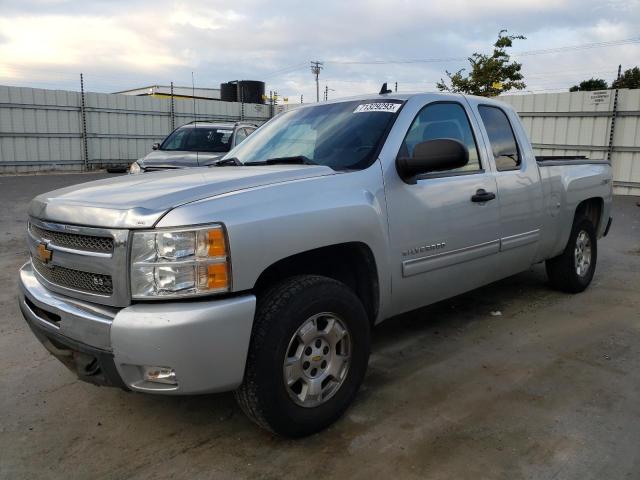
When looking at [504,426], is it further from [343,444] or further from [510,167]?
[510,167]

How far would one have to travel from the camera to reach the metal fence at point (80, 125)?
1734 centimetres

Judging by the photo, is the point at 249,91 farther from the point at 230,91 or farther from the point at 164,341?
the point at 164,341

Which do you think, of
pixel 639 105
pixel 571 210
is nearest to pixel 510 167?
pixel 571 210

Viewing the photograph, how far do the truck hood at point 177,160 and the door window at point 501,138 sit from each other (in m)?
5.05

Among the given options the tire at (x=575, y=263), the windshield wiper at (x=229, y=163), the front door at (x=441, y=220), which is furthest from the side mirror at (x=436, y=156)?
the tire at (x=575, y=263)

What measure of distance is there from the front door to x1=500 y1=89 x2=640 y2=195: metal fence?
37.7 feet

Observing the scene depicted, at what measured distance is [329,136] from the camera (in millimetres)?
3582

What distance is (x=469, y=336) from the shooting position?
4.34 metres

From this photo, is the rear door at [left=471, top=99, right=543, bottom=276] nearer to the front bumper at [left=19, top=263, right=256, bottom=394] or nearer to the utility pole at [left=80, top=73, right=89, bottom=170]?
the front bumper at [left=19, top=263, right=256, bottom=394]

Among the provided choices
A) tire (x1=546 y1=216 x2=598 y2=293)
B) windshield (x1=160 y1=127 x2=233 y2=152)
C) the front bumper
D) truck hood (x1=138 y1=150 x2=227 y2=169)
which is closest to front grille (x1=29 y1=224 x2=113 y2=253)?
the front bumper

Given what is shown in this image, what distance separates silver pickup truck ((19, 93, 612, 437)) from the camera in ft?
7.74

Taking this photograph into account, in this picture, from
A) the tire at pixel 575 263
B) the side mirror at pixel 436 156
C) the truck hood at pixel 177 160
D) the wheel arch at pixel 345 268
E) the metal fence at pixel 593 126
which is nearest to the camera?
the wheel arch at pixel 345 268

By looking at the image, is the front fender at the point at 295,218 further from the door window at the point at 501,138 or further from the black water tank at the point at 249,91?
the black water tank at the point at 249,91

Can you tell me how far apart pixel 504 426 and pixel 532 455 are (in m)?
0.28
